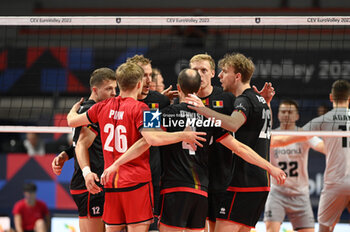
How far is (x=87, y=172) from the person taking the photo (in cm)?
566

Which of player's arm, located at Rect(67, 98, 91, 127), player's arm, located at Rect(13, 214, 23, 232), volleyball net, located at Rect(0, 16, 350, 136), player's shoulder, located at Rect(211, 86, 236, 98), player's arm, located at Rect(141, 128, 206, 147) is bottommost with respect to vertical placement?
player's arm, located at Rect(13, 214, 23, 232)

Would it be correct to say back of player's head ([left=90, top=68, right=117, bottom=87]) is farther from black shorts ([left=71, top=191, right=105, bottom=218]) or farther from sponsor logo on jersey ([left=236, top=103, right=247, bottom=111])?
sponsor logo on jersey ([left=236, top=103, right=247, bottom=111])

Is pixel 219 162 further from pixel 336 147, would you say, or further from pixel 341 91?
pixel 341 91

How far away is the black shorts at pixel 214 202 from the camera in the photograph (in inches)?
239

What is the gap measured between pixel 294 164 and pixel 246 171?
3.03 meters

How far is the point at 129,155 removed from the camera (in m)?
5.27

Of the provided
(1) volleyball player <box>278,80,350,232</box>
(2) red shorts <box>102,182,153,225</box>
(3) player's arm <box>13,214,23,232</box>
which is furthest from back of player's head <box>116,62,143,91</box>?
(3) player's arm <box>13,214,23,232</box>

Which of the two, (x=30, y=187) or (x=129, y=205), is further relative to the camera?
(x=30, y=187)

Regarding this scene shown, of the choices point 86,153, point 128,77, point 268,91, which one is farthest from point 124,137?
point 268,91

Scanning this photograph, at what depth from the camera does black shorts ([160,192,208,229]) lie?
532cm

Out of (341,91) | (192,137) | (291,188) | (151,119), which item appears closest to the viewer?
(192,137)

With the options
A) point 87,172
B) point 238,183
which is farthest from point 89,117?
point 238,183

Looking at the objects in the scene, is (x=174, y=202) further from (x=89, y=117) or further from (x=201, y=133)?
(x=89, y=117)
